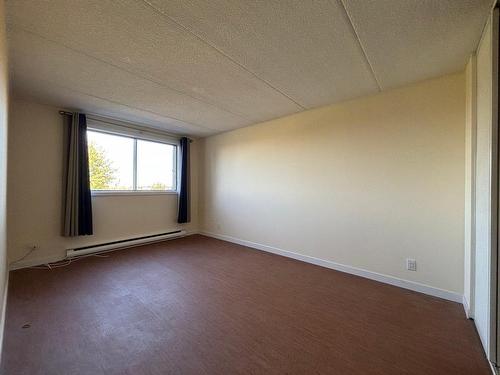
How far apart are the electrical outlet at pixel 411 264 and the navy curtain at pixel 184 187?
12.7 feet

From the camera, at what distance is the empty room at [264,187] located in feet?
4.73

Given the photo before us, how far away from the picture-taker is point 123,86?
2.48 meters

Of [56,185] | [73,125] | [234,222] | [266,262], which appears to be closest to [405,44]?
[266,262]

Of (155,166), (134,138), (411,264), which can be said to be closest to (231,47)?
(411,264)

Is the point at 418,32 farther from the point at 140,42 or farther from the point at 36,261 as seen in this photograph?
the point at 36,261

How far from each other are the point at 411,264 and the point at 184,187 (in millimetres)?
4014

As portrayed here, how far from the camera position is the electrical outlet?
2.39m

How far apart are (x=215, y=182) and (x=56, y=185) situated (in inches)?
103

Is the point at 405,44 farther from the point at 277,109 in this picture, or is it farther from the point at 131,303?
the point at 131,303

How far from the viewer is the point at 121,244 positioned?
3.84 metres

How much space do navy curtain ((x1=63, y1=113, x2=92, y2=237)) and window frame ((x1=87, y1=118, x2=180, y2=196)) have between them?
0.22 m

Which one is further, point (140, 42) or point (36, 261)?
point (36, 261)

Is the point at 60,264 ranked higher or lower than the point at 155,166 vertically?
lower

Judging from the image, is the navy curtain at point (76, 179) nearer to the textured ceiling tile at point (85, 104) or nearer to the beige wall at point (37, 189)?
the beige wall at point (37, 189)
